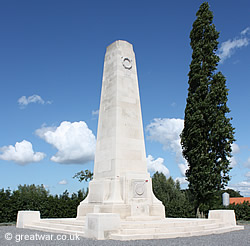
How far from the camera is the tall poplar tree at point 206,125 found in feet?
60.7

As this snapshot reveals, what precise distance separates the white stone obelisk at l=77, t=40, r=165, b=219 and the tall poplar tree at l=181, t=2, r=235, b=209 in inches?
241

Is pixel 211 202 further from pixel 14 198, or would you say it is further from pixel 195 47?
pixel 14 198

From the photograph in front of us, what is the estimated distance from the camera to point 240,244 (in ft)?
26.7

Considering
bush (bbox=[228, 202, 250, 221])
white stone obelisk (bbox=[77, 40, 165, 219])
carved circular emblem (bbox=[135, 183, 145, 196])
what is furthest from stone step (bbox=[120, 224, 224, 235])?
bush (bbox=[228, 202, 250, 221])

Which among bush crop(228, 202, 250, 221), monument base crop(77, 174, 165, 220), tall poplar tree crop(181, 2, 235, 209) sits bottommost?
bush crop(228, 202, 250, 221)

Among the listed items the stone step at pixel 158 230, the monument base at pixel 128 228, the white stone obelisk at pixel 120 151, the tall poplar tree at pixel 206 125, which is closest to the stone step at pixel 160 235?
the monument base at pixel 128 228

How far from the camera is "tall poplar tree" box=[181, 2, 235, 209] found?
60.7ft

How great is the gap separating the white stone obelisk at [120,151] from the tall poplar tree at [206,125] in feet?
20.1

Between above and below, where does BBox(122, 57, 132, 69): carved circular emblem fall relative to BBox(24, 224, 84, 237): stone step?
above

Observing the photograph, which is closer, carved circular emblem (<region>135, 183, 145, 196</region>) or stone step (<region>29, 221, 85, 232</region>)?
stone step (<region>29, 221, 85, 232</region>)

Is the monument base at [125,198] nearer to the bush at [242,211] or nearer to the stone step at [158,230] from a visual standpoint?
the stone step at [158,230]

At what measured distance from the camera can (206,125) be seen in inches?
778

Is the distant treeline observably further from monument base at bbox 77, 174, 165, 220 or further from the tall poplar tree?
monument base at bbox 77, 174, 165, 220

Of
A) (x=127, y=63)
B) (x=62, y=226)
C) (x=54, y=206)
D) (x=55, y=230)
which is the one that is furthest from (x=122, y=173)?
(x=54, y=206)
